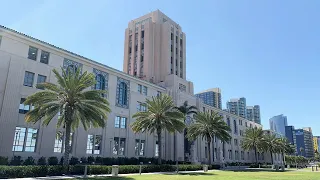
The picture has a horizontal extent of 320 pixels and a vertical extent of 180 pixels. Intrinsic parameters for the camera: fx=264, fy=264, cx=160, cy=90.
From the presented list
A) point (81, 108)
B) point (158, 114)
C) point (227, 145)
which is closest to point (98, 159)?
point (158, 114)

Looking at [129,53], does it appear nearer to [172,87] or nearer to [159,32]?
[159,32]

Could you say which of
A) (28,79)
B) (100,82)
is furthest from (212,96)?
(28,79)

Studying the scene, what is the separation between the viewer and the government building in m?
32.7

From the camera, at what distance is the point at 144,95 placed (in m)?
52.9

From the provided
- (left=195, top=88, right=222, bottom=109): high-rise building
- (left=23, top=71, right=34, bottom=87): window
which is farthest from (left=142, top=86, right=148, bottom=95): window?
(left=195, top=88, right=222, bottom=109): high-rise building

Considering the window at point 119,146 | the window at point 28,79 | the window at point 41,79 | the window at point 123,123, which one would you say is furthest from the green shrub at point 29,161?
the window at point 123,123

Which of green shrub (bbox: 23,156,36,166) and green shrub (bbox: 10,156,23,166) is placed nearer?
green shrub (bbox: 10,156,23,166)

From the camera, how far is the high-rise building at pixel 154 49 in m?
67.8

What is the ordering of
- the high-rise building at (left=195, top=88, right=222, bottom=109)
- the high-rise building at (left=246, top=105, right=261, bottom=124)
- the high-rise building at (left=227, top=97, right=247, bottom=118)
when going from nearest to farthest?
the high-rise building at (left=195, top=88, right=222, bottom=109) → the high-rise building at (left=227, top=97, right=247, bottom=118) → the high-rise building at (left=246, top=105, right=261, bottom=124)

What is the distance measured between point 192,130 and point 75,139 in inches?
894

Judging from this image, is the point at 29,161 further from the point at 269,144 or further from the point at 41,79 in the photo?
the point at 269,144

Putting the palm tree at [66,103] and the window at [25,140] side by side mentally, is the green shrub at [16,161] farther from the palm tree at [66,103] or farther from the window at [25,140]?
the palm tree at [66,103]

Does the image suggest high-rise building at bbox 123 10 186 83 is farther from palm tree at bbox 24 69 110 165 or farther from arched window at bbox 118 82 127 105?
palm tree at bbox 24 69 110 165

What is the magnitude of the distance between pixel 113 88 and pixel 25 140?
17.0 m
